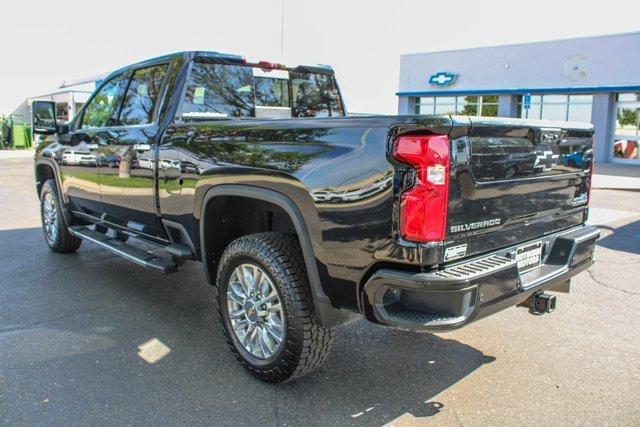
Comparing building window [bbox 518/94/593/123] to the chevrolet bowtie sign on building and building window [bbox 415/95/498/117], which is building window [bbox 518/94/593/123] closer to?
building window [bbox 415/95/498/117]

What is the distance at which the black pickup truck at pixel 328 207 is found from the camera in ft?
8.75

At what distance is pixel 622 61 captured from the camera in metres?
20.4

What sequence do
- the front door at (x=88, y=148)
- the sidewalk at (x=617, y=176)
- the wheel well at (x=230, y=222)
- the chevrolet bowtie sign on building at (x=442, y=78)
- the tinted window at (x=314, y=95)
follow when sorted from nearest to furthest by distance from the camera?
the wheel well at (x=230, y=222), the tinted window at (x=314, y=95), the front door at (x=88, y=148), the sidewalk at (x=617, y=176), the chevrolet bowtie sign on building at (x=442, y=78)

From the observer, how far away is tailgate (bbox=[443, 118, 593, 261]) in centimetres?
276

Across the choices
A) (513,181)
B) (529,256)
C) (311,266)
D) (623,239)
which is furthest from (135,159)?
(623,239)

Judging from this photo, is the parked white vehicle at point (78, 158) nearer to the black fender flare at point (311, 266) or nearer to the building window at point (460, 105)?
the black fender flare at point (311, 266)

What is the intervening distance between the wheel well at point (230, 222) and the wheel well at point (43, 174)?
3.35m

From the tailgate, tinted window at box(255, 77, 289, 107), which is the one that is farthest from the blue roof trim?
the tailgate

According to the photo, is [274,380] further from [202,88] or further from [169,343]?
[202,88]

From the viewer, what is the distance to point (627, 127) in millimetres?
20656

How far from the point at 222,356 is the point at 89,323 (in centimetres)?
124

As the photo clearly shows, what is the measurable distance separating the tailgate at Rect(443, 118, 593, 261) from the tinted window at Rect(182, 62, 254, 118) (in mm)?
2256

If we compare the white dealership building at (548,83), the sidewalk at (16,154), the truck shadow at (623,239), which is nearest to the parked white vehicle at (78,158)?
the truck shadow at (623,239)

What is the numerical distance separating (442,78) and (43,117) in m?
22.8
